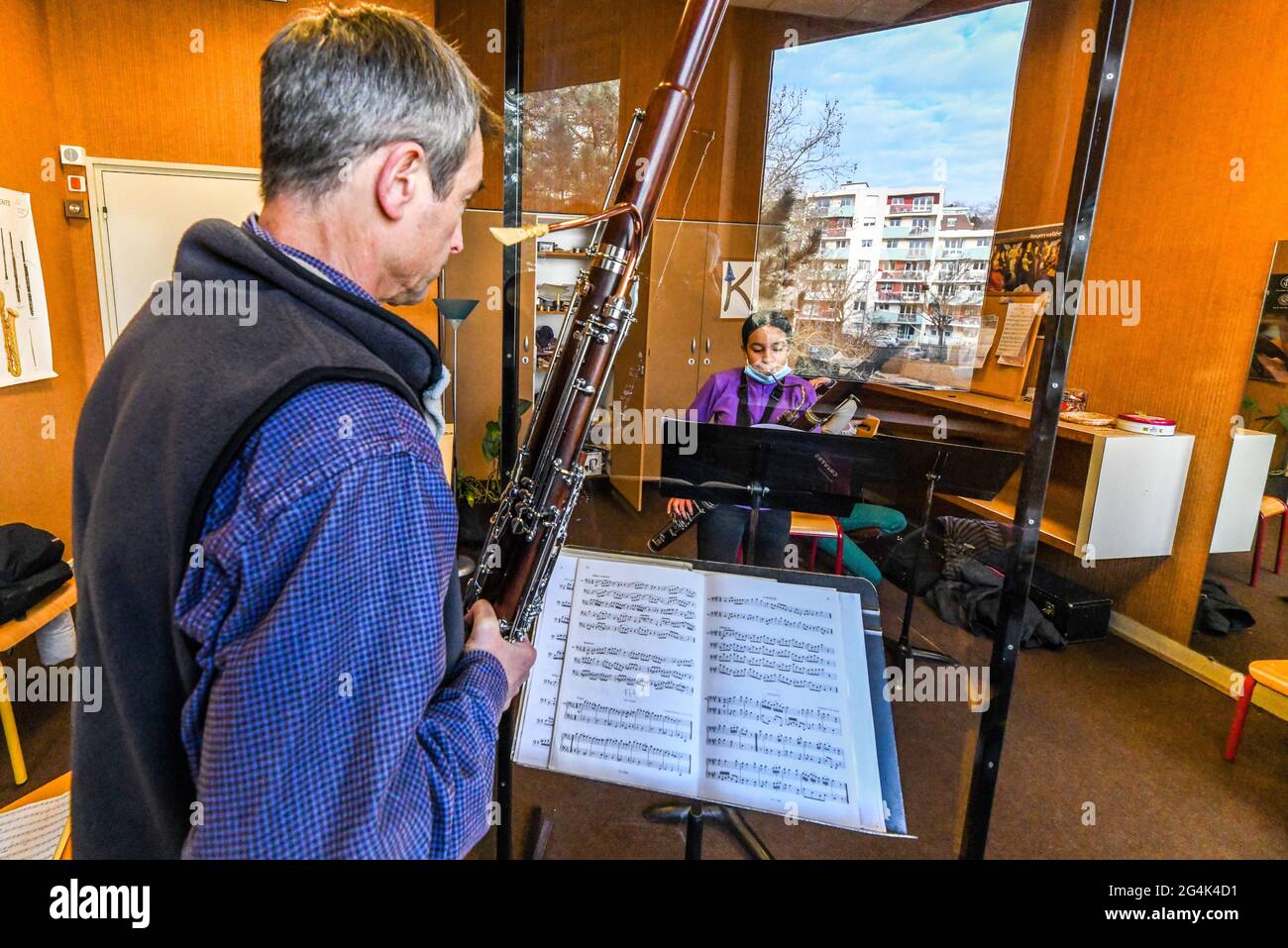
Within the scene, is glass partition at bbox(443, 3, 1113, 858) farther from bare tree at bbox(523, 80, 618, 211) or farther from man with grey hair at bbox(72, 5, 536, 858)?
man with grey hair at bbox(72, 5, 536, 858)

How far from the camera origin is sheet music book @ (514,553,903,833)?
1081mm

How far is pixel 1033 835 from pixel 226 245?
2.64 meters

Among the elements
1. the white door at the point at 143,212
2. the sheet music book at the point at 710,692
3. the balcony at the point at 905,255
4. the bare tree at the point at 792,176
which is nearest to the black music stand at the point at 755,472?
the bare tree at the point at 792,176

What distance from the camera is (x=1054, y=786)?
2389 millimetres

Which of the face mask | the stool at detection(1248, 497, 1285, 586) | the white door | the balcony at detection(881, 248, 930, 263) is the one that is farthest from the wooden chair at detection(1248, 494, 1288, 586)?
the white door

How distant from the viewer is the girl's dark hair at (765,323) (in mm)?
2199

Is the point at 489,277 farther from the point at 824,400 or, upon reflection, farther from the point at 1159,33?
the point at 1159,33

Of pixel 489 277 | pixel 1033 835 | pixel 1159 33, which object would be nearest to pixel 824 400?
pixel 1033 835

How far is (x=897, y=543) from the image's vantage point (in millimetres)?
3217

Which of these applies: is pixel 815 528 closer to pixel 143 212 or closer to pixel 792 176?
pixel 792 176

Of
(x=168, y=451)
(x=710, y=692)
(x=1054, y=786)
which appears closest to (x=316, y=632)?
(x=168, y=451)

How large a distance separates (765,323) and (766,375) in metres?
0.19

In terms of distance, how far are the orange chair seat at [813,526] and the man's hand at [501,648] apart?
2.09 m

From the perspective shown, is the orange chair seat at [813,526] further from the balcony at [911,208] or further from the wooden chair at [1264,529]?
the wooden chair at [1264,529]
